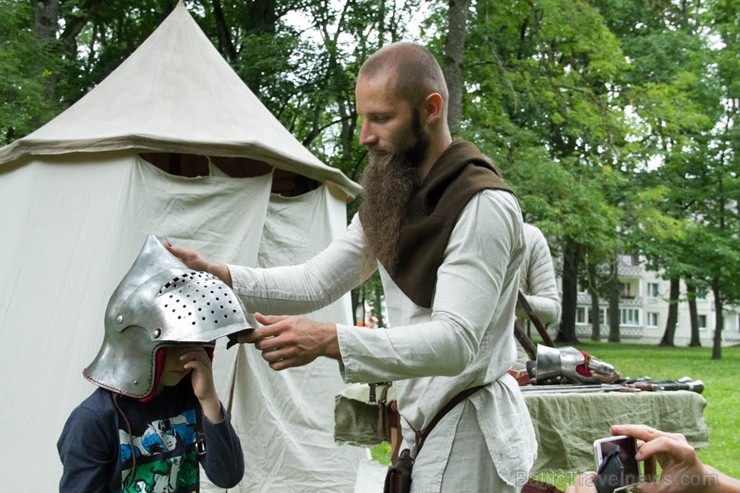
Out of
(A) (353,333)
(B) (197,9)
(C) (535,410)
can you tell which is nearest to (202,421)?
(A) (353,333)

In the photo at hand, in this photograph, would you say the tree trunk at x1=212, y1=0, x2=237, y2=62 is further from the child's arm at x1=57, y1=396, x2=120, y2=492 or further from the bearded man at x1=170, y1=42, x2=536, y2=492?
the bearded man at x1=170, y1=42, x2=536, y2=492

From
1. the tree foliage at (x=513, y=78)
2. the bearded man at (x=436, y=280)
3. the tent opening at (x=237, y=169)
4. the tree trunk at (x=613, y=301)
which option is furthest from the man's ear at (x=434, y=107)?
the tree trunk at (x=613, y=301)

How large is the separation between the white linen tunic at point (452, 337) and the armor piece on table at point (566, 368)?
151 centimetres

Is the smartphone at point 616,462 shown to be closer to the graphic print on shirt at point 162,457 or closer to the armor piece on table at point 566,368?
the graphic print on shirt at point 162,457

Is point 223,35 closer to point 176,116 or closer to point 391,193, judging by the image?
point 176,116

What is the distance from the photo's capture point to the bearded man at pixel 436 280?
1.93m

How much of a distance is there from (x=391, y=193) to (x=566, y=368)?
1.81m

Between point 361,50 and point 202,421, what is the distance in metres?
13.3

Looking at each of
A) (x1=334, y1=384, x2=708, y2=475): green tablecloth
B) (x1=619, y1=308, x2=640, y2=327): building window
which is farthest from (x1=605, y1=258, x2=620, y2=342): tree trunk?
(x1=619, y1=308, x2=640, y2=327): building window

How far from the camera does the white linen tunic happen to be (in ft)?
6.18

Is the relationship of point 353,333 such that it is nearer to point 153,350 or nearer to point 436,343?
point 436,343

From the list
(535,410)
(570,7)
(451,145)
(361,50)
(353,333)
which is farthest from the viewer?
(361,50)

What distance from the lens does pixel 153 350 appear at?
233 centimetres

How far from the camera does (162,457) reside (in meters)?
2.56
